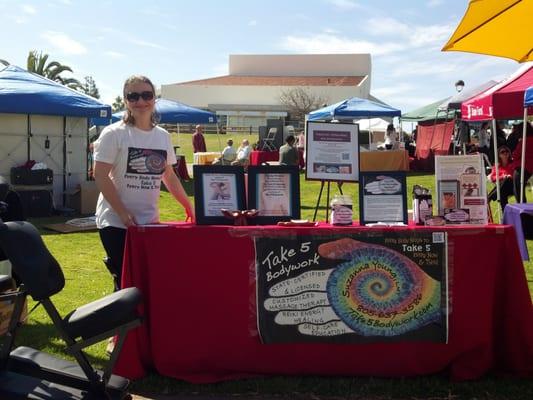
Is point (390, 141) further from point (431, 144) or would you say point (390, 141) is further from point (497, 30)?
point (497, 30)

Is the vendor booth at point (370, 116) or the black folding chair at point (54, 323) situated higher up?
the vendor booth at point (370, 116)

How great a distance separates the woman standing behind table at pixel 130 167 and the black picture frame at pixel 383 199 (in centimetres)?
134

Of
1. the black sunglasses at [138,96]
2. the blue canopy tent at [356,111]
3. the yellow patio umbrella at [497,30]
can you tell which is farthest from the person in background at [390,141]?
the black sunglasses at [138,96]

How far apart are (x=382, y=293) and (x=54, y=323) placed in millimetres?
1937

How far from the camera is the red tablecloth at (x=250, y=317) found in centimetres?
346

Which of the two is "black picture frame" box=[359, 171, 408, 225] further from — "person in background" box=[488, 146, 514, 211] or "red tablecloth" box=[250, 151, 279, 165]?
"red tablecloth" box=[250, 151, 279, 165]

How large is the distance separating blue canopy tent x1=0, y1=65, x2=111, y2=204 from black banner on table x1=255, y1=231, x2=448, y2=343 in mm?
8172

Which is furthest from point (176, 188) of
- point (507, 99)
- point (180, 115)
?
point (180, 115)

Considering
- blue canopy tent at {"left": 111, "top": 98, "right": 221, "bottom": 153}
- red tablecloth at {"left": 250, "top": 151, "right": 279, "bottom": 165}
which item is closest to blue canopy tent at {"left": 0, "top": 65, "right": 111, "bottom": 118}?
blue canopy tent at {"left": 111, "top": 98, "right": 221, "bottom": 153}

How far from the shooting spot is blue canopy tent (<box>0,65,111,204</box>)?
33.9ft

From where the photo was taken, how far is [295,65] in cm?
7656

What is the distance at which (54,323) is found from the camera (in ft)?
8.24

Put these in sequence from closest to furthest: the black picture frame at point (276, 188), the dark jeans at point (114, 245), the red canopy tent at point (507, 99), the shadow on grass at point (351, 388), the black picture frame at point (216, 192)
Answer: the shadow on grass at point (351, 388) < the dark jeans at point (114, 245) < the black picture frame at point (216, 192) < the black picture frame at point (276, 188) < the red canopy tent at point (507, 99)

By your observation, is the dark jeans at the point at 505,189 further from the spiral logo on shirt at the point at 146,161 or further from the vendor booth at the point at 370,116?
the vendor booth at the point at 370,116
